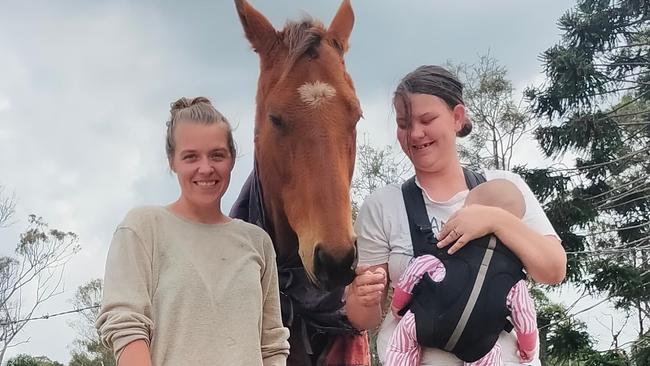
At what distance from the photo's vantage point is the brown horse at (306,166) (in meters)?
2.24

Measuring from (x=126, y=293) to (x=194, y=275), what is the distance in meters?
0.23

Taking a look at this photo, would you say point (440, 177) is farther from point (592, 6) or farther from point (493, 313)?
point (592, 6)

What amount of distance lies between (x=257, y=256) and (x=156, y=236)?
0.38 metres

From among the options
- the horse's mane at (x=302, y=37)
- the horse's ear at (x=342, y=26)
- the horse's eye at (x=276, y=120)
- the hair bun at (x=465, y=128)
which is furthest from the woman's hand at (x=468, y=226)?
the horse's ear at (x=342, y=26)

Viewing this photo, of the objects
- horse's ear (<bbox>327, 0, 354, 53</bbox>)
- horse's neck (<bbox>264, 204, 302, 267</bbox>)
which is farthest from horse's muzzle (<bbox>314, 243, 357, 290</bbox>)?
horse's ear (<bbox>327, 0, 354, 53</bbox>)

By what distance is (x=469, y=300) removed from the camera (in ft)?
6.85

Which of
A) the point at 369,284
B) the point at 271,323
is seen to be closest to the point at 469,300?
the point at 369,284

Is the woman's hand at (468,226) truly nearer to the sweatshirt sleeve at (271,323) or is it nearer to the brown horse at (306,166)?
the brown horse at (306,166)

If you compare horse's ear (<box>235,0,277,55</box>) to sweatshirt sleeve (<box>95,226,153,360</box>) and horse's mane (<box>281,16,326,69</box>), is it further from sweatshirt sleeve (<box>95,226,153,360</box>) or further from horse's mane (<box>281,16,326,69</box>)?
sweatshirt sleeve (<box>95,226,153,360</box>)

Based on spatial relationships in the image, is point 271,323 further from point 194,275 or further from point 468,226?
point 468,226

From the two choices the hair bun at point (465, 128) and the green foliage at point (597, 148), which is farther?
the green foliage at point (597, 148)

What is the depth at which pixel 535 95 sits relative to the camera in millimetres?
15164

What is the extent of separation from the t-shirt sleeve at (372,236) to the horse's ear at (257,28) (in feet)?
2.93

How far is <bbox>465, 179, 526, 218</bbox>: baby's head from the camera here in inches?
92.2
